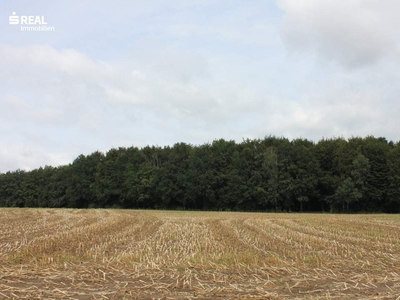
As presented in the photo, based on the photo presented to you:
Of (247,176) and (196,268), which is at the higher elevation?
(247,176)

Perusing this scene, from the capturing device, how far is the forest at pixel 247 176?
67.9 m

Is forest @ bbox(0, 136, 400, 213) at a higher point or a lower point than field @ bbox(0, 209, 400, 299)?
higher

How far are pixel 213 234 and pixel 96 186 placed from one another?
236ft

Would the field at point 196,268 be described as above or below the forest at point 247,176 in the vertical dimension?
below

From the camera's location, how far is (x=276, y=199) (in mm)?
69875

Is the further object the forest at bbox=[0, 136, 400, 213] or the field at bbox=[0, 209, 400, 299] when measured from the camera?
the forest at bbox=[0, 136, 400, 213]

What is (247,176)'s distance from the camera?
74.8 meters

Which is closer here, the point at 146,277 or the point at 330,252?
the point at 146,277

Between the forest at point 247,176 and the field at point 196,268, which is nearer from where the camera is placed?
the field at point 196,268

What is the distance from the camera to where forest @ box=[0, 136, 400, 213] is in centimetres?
6788

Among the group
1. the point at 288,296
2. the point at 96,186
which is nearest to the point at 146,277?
the point at 288,296

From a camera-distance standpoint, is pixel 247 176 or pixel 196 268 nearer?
pixel 196 268

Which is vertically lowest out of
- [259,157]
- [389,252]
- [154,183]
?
[389,252]

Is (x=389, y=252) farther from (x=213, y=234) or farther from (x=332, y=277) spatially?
(x=213, y=234)
